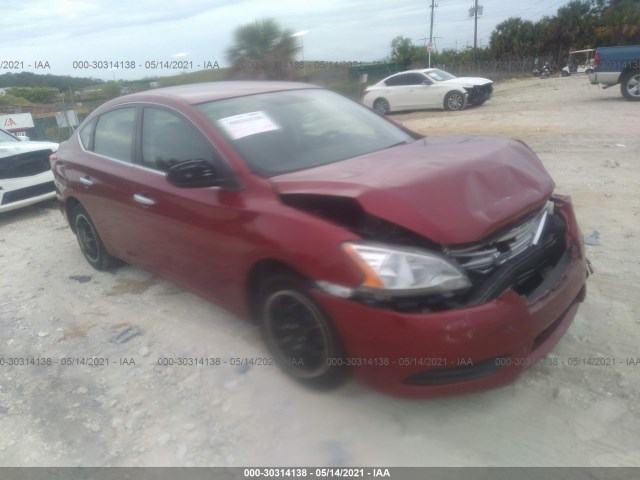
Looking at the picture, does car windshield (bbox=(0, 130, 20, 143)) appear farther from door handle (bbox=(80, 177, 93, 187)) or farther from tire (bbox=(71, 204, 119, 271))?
door handle (bbox=(80, 177, 93, 187))

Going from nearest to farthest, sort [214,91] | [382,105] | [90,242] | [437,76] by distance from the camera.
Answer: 1. [214,91]
2. [90,242]
3. [437,76]
4. [382,105]

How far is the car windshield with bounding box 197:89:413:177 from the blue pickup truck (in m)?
11.7

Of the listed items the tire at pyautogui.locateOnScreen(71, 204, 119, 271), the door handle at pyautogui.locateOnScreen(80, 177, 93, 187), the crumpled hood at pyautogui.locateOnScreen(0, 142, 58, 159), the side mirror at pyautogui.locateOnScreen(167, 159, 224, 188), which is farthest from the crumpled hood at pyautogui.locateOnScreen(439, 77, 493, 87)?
the side mirror at pyautogui.locateOnScreen(167, 159, 224, 188)

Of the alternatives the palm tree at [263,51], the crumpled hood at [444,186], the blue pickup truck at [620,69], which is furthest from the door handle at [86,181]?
the blue pickup truck at [620,69]

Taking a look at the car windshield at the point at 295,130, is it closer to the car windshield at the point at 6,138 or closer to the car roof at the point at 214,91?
the car roof at the point at 214,91

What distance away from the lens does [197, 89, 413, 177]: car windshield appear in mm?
3209

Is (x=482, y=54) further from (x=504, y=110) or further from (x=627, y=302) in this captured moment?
(x=627, y=302)

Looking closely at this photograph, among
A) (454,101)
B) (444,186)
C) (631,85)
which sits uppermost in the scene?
(444,186)

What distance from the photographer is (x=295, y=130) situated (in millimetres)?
3490

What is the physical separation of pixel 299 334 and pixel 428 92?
15.5m

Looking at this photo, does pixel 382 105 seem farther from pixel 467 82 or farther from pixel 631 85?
pixel 631 85

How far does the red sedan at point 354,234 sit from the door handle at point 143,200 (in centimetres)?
2

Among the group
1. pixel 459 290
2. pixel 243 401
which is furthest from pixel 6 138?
pixel 459 290

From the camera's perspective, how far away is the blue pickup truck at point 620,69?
42.5 ft
